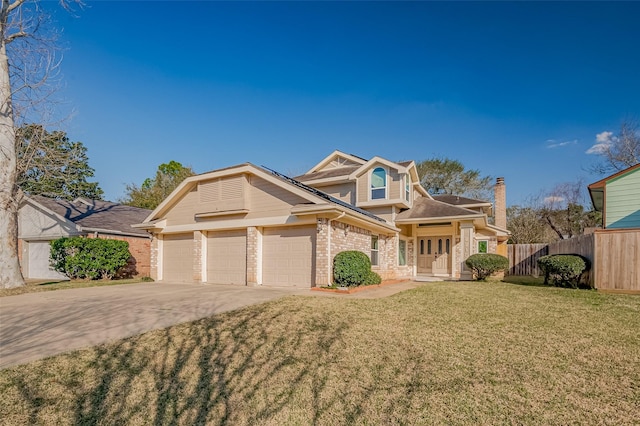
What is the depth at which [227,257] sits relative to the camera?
14109 mm

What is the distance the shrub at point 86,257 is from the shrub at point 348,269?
11.9 m

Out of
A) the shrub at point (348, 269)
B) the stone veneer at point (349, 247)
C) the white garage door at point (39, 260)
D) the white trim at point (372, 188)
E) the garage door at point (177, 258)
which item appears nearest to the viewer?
the shrub at point (348, 269)

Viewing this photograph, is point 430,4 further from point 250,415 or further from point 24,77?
point 24,77

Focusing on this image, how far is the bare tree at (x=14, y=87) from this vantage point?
42.5 ft

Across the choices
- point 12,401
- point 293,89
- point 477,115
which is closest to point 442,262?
point 477,115

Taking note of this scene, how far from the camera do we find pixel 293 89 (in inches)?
768

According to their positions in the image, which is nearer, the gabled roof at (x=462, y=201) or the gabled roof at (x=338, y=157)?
the gabled roof at (x=338, y=157)

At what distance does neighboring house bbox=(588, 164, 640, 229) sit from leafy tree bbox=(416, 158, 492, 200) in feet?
79.6

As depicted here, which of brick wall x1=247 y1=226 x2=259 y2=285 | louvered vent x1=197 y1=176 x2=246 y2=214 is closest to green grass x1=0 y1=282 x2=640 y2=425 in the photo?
brick wall x1=247 y1=226 x2=259 y2=285

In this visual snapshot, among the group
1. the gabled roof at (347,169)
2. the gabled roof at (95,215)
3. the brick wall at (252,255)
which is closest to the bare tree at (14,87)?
the gabled roof at (95,215)

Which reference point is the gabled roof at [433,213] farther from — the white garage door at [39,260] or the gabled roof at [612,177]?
the white garage door at [39,260]

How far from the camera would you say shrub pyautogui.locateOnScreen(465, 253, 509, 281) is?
52.3ft

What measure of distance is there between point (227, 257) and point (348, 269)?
552 centimetres

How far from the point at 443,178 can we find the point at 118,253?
31423mm
